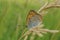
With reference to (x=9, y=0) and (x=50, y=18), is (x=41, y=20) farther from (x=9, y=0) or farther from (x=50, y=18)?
(x=9, y=0)

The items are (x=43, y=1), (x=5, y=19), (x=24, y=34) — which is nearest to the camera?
(x=24, y=34)

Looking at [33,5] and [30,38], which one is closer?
[30,38]

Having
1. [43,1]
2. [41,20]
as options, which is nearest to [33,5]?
[43,1]

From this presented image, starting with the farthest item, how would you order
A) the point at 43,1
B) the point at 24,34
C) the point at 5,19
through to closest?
the point at 43,1
the point at 5,19
the point at 24,34
